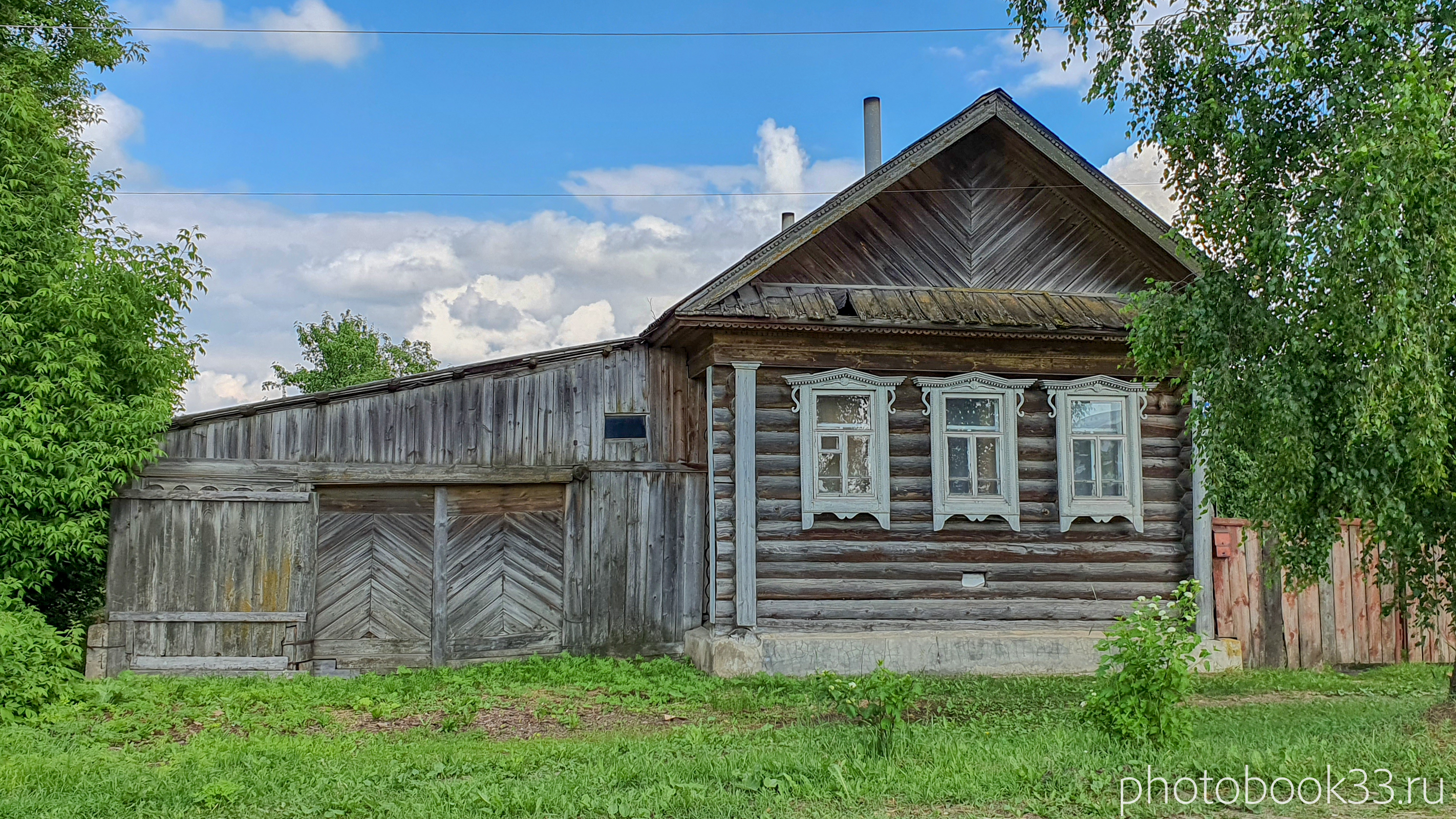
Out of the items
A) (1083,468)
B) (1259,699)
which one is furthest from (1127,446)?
(1259,699)

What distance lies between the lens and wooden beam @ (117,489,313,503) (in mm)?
10875

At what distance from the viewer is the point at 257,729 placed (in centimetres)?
845

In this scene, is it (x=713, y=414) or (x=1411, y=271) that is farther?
(x=713, y=414)

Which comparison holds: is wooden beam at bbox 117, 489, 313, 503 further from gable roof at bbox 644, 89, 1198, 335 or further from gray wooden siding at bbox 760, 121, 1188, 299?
gray wooden siding at bbox 760, 121, 1188, 299

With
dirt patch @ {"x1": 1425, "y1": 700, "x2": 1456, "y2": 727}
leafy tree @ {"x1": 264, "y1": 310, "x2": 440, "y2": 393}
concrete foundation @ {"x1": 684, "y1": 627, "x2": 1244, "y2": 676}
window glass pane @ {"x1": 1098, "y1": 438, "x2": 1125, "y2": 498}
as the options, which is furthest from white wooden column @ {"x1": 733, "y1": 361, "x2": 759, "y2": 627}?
leafy tree @ {"x1": 264, "y1": 310, "x2": 440, "y2": 393}

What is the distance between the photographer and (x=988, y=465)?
12.1 metres

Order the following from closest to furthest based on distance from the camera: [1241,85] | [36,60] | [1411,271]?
[1411,271]
[1241,85]
[36,60]

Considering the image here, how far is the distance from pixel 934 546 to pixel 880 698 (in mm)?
4813

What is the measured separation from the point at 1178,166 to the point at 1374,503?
306 centimetres

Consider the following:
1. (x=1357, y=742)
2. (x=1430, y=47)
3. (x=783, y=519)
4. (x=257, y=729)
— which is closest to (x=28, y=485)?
(x=257, y=729)

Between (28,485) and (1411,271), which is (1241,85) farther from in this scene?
(28,485)

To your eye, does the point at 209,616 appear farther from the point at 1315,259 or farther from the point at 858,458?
the point at 1315,259

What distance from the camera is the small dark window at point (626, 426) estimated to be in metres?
12.5

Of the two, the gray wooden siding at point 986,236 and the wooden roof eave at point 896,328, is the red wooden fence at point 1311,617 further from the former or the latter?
the gray wooden siding at point 986,236
